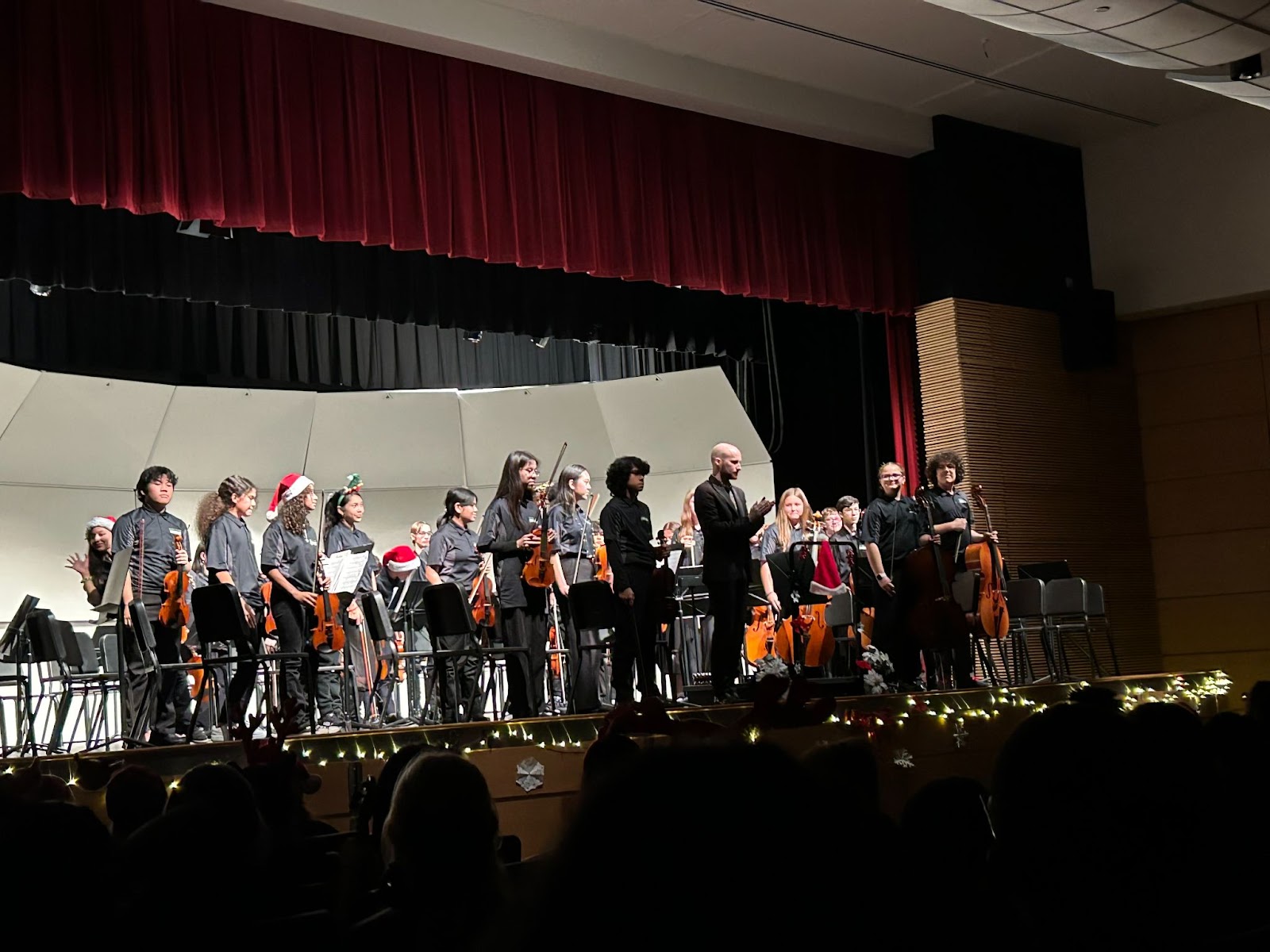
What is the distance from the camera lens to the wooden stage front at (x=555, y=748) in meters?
5.00

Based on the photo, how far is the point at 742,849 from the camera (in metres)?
0.71

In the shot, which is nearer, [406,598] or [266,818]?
[266,818]

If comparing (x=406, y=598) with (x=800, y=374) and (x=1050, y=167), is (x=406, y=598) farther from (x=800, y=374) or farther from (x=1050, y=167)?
(x=1050, y=167)

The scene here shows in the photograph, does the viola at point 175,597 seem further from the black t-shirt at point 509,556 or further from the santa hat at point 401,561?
the santa hat at point 401,561

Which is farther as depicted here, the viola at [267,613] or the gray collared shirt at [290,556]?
the viola at [267,613]

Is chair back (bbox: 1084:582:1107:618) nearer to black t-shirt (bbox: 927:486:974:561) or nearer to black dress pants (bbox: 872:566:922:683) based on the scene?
black t-shirt (bbox: 927:486:974:561)

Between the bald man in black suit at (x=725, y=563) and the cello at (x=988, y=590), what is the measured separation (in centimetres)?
134

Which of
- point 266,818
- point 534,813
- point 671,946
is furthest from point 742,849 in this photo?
point 534,813

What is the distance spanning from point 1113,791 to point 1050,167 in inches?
380

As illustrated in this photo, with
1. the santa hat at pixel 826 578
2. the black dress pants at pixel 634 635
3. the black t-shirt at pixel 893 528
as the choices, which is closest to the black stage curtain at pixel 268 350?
the santa hat at pixel 826 578

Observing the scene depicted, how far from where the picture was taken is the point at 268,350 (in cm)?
1097

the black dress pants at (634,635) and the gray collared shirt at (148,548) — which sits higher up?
the gray collared shirt at (148,548)

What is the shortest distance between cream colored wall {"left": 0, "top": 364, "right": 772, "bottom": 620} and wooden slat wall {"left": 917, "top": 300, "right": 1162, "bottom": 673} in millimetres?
3569

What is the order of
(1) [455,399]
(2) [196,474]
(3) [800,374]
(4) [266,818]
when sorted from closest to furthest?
(4) [266,818] < (3) [800,374] < (2) [196,474] < (1) [455,399]
